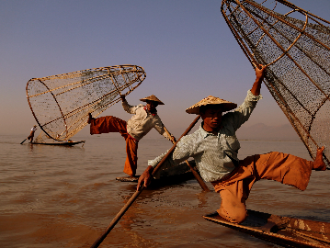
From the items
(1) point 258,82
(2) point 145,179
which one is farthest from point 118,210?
(1) point 258,82

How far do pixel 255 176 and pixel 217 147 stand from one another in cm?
53

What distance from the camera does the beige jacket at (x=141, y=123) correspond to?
5.45 m

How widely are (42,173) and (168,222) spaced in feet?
16.6

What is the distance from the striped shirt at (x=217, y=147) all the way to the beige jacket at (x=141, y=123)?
275 cm

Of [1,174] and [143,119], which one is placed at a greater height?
[143,119]

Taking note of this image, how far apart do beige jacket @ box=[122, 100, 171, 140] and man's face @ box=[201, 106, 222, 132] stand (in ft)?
9.48

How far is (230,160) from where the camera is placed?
2.57 meters

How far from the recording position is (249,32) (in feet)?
12.2

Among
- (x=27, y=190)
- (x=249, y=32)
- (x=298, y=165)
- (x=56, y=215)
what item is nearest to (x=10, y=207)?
(x=56, y=215)

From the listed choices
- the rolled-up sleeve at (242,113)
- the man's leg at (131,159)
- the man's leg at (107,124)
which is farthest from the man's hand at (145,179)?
the man's leg at (107,124)

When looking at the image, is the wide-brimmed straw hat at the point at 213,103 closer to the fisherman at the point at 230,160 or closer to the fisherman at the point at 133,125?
the fisherman at the point at 230,160

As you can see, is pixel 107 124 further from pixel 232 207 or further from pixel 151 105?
pixel 232 207

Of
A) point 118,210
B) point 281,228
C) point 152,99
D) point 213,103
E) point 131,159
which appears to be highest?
point 152,99

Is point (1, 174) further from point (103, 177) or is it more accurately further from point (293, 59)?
point (293, 59)
